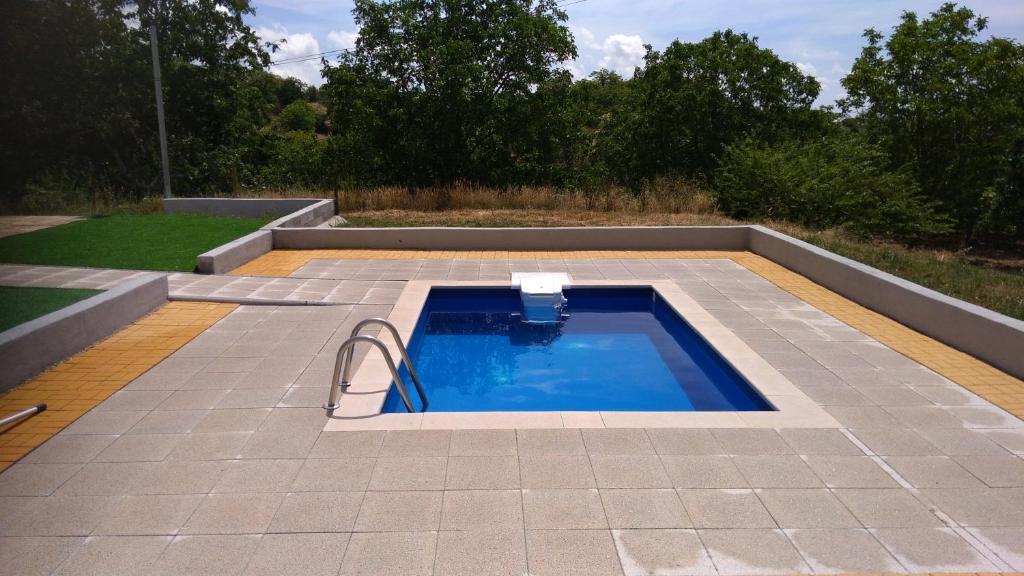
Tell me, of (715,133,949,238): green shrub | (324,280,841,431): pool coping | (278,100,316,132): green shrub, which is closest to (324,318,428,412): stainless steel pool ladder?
(324,280,841,431): pool coping

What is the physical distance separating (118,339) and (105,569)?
3564 mm

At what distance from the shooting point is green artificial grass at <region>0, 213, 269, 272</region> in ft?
27.9

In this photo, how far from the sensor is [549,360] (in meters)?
6.64

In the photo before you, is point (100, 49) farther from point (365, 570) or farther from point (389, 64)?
point (365, 570)

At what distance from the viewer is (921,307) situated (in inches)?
248

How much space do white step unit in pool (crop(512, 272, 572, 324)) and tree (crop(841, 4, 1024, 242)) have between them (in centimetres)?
1740

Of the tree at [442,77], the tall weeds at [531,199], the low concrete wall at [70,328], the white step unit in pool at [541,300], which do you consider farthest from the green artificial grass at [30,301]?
the tree at [442,77]

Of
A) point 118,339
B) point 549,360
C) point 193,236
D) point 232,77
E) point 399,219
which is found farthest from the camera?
point 232,77

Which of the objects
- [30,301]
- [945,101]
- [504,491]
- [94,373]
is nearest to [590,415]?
[504,491]

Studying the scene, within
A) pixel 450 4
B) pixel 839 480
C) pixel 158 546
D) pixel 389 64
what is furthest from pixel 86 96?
pixel 839 480

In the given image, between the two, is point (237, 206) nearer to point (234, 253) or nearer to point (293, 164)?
point (234, 253)

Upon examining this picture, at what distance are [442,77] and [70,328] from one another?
44.4ft

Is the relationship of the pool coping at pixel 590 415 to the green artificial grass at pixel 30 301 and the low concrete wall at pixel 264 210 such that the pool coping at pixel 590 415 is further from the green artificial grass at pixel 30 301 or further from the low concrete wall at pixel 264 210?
the low concrete wall at pixel 264 210

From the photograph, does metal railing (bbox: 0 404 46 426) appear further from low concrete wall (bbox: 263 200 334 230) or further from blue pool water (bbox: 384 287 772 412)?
low concrete wall (bbox: 263 200 334 230)
